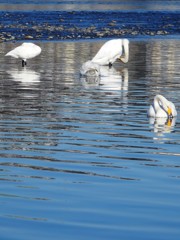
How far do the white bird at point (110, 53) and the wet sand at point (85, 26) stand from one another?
14.1 m

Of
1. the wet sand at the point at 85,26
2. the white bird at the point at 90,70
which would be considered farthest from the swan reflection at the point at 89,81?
the wet sand at the point at 85,26

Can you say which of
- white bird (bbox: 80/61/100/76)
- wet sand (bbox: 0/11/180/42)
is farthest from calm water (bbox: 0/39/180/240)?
wet sand (bbox: 0/11/180/42)

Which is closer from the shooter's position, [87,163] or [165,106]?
[87,163]

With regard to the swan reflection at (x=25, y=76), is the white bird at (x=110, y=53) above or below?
above

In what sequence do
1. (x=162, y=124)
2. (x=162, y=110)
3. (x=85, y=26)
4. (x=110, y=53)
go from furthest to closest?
1. (x=85, y=26)
2. (x=110, y=53)
3. (x=162, y=110)
4. (x=162, y=124)

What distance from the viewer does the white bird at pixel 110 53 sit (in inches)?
1092

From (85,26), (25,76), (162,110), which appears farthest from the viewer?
(85,26)

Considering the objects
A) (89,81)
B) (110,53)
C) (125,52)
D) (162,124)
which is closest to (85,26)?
(110,53)

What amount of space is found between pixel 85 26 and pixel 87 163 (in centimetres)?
4320

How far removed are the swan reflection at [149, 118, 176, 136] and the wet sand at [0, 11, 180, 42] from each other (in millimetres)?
26994

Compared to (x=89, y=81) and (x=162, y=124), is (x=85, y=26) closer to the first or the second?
(x=89, y=81)

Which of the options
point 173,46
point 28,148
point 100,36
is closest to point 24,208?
point 28,148

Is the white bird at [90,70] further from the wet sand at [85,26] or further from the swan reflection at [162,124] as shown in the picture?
the wet sand at [85,26]

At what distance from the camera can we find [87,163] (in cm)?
1095
